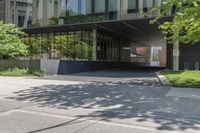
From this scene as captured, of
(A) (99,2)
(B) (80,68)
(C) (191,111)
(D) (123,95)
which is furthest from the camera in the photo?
(A) (99,2)

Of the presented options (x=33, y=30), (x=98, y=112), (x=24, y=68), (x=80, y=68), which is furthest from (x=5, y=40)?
(x=98, y=112)

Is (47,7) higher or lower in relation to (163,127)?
higher

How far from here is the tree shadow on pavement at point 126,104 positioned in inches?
344

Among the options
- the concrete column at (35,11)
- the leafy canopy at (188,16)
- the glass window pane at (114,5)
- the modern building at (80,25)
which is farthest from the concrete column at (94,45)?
the leafy canopy at (188,16)

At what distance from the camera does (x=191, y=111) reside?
9.96 m

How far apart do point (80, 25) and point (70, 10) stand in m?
2.24

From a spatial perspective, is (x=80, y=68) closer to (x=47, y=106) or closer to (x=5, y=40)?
(x=5, y=40)

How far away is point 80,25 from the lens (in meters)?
31.1

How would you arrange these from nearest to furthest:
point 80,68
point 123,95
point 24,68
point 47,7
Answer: point 123,95, point 24,68, point 80,68, point 47,7

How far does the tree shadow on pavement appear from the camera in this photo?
8.74m

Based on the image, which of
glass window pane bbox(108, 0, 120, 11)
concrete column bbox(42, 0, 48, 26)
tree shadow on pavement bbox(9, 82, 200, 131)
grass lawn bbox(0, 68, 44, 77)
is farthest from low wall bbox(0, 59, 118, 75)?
tree shadow on pavement bbox(9, 82, 200, 131)

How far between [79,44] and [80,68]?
5142 mm

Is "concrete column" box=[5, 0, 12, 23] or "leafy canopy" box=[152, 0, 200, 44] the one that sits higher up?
"concrete column" box=[5, 0, 12, 23]

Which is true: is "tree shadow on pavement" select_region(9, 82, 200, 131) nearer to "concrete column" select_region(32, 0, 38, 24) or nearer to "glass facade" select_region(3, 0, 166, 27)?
"glass facade" select_region(3, 0, 166, 27)
